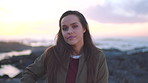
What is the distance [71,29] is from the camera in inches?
83.4

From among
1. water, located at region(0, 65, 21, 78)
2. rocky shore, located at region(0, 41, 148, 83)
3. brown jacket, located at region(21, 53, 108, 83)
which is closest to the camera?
brown jacket, located at region(21, 53, 108, 83)

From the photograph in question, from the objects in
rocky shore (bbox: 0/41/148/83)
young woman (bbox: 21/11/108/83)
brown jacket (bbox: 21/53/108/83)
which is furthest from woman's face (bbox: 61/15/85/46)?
rocky shore (bbox: 0/41/148/83)

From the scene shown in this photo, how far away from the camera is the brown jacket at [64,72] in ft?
6.57

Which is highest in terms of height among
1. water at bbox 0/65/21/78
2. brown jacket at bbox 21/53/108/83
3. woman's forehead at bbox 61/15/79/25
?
woman's forehead at bbox 61/15/79/25

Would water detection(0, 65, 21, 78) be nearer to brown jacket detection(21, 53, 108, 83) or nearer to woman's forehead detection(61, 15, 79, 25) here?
brown jacket detection(21, 53, 108, 83)

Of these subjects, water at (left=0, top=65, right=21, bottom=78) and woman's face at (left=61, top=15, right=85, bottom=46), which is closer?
woman's face at (left=61, top=15, right=85, bottom=46)

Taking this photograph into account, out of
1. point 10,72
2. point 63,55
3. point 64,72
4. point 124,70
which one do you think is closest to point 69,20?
point 63,55

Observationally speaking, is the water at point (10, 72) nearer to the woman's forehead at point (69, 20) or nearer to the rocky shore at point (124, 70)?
the rocky shore at point (124, 70)

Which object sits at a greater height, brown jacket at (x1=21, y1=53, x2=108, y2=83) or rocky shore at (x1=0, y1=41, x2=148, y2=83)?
brown jacket at (x1=21, y1=53, x2=108, y2=83)

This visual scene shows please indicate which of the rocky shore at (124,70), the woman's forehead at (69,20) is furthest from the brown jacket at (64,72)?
the rocky shore at (124,70)

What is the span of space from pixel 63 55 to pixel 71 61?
103mm

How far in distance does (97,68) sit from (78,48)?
298 mm

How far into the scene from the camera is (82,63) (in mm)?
2104

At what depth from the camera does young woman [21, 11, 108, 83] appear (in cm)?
205
